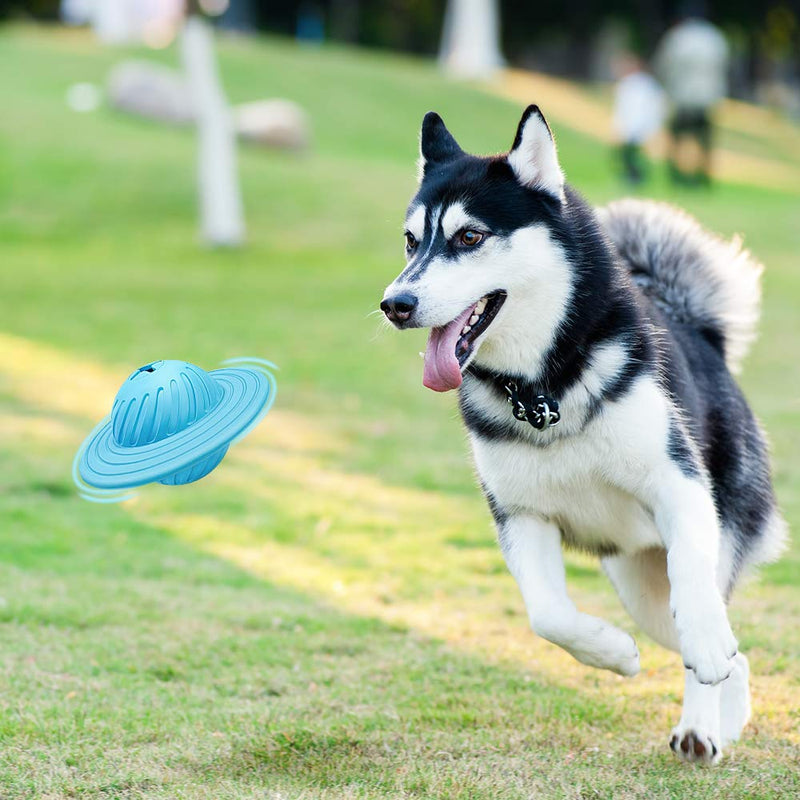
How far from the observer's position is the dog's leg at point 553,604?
350cm

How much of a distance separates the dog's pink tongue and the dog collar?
220 mm

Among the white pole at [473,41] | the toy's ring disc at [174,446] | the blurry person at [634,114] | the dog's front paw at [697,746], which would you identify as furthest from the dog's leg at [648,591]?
the white pole at [473,41]

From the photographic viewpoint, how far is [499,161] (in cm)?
383

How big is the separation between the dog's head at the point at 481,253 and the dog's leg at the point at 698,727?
112 cm

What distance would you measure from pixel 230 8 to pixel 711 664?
39.5 meters

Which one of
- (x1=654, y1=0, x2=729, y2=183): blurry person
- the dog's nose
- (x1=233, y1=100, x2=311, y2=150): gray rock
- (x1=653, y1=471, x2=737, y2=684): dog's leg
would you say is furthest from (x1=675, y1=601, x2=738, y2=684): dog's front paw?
(x1=233, y1=100, x2=311, y2=150): gray rock

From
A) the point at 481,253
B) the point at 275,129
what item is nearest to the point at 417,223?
the point at 481,253

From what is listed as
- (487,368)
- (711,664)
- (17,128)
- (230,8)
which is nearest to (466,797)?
(711,664)

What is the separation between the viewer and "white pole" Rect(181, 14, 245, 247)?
1536cm

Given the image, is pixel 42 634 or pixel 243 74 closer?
pixel 42 634

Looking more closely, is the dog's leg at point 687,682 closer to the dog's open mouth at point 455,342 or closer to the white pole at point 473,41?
the dog's open mouth at point 455,342

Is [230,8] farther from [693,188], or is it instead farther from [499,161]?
[499,161]

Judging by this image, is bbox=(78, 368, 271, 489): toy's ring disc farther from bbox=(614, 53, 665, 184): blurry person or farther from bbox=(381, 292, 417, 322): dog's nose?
bbox=(614, 53, 665, 184): blurry person

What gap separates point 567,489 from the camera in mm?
3672
